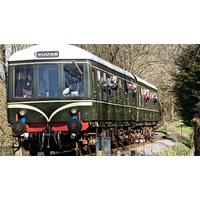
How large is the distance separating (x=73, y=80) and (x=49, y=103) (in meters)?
0.67

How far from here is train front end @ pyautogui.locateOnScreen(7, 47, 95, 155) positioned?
611 inches

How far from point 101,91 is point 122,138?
6.06ft

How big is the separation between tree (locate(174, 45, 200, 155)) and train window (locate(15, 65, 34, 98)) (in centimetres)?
309

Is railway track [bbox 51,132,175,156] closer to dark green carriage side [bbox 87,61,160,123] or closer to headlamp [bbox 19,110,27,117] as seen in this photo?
dark green carriage side [bbox 87,61,160,123]

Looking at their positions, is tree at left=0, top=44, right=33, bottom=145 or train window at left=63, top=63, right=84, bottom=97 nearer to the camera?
train window at left=63, top=63, right=84, bottom=97

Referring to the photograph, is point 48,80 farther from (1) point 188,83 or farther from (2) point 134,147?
(1) point 188,83

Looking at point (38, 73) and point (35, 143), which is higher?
point (38, 73)

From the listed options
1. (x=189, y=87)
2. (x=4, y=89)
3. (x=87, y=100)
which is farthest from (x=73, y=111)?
(x=189, y=87)

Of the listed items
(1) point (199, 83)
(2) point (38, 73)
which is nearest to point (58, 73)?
(2) point (38, 73)

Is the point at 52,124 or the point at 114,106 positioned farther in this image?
the point at 114,106

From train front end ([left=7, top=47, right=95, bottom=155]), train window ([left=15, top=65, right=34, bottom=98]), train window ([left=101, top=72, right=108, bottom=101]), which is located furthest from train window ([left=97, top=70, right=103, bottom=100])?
train window ([left=15, top=65, right=34, bottom=98])

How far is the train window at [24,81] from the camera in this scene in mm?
15758

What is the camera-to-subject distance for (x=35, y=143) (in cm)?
1573

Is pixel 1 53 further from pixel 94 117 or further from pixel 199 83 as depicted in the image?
pixel 199 83
